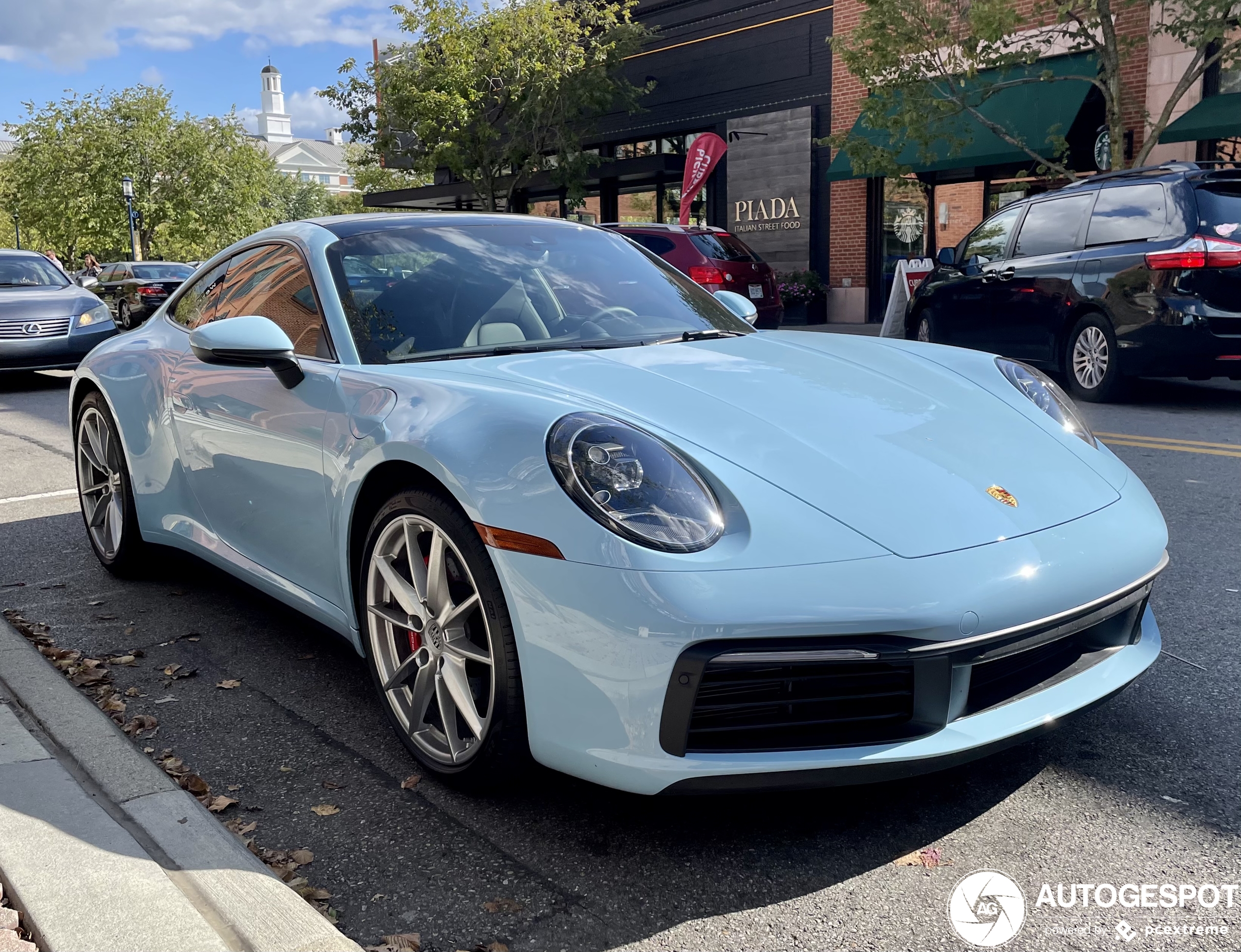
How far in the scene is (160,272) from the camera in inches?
939

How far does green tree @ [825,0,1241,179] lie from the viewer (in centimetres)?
1313

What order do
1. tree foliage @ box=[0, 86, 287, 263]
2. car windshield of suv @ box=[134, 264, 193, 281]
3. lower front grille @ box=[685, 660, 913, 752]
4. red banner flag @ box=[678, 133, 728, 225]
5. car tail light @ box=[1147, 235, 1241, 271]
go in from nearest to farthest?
lower front grille @ box=[685, 660, 913, 752]
car tail light @ box=[1147, 235, 1241, 271]
red banner flag @ box=[678, 133, 728, 225]
car windshield of suv @ box=[134, 264, 193, 281]
tree foliage @ box=[0, 86, 287, 263]

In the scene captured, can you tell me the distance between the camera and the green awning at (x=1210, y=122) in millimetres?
14469

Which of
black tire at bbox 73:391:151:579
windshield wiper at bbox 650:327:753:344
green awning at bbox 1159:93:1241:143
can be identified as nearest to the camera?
windshield wiper at bbox 650:327:753:344

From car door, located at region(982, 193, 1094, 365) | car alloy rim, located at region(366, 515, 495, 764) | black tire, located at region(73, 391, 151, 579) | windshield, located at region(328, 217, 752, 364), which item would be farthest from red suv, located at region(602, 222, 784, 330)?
car alloy rim, located at region(366, 515, 495, 764)

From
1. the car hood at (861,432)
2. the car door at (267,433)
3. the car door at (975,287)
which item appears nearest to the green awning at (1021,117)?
the car door at (975,287)

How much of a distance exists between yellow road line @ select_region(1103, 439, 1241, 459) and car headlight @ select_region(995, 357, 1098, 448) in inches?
154

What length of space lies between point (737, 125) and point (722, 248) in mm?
8526

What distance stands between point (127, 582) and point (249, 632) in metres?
0.99

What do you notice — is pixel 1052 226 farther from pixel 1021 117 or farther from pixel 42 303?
pixel 42 303

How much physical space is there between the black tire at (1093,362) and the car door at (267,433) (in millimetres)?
7019

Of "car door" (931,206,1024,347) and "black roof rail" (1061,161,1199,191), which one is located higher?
"black roof rail" (1061,161,1199,191)

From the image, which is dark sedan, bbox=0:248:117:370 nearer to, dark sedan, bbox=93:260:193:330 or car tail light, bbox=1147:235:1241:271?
dark sedan, bbox=93:260:193:330

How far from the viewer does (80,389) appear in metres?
4.91
